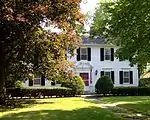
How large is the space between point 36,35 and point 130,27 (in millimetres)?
6136

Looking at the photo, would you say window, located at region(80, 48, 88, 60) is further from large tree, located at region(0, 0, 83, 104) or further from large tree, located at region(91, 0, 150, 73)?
large tree, located at region(91, 0, 150, 73)

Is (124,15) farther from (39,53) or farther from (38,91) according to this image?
(38,91)

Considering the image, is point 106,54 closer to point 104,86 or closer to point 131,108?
point 104,86

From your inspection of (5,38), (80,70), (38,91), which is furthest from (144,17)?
(80,70)

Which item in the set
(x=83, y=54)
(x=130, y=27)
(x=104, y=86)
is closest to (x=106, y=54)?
(x=83, y=54)

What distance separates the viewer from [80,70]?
1921 inches

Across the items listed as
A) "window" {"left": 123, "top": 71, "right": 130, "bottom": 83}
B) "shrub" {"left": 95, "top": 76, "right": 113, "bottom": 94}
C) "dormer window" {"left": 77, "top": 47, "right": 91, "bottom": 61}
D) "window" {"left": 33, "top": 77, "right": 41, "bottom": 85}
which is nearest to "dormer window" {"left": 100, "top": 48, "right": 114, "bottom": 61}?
"dormer window" {"left": 77, "top": 47, "right": 91, "bottom": 61}

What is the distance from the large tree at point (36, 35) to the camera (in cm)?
2295

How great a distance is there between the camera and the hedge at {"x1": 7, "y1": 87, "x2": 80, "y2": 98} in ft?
128

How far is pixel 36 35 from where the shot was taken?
24.8 metres

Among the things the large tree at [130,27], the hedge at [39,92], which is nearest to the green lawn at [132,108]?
the large tree at [130,27]

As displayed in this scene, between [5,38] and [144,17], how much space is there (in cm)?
910

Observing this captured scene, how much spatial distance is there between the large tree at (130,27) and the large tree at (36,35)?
7.01ft

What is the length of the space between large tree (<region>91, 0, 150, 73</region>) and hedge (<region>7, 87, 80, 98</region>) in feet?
52.7
